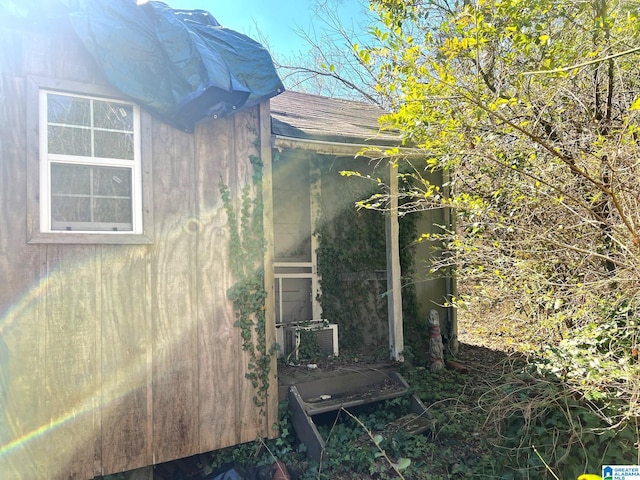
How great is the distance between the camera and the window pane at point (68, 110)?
116 inches

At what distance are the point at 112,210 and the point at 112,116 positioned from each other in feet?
2.23

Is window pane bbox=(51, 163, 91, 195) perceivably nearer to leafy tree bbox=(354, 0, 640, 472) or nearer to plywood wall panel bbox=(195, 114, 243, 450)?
plywood wall panel bbox=(195, 114, 243, 450)

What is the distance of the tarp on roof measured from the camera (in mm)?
2967

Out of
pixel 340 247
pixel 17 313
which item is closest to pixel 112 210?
pixel 17 313

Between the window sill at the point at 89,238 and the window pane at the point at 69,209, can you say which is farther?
the window pane at the point at 69,209

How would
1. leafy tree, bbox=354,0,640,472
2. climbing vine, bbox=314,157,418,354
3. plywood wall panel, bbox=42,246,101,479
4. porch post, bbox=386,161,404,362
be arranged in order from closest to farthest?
plywood wall panel, bbox=42,246,101,479 < leafy tree, bbox=354,0,640,472 < porch post, bbox=386,161,404,362 < climbing vine, bbox=314,157,418,354

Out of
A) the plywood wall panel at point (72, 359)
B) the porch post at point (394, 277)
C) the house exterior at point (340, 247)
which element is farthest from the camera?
the house exterior at point (340, 247)

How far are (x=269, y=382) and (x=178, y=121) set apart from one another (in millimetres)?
2245

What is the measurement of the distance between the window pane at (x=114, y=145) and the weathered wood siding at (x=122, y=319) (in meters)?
0.13

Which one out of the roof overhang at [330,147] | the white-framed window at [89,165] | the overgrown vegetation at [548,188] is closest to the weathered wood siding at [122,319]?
the white-framed window at [89,165]

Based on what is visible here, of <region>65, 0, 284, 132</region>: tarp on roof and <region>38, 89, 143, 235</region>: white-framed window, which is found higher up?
<region>65, 0, 284, 132</region>: tarp on roof

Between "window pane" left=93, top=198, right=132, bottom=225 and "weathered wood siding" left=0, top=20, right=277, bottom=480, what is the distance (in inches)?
7.6

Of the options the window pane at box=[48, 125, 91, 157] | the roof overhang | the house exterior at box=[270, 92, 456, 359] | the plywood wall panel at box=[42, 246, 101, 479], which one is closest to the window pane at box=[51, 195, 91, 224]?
the plywood wall panel at box=[42, 246, 101, 479]
